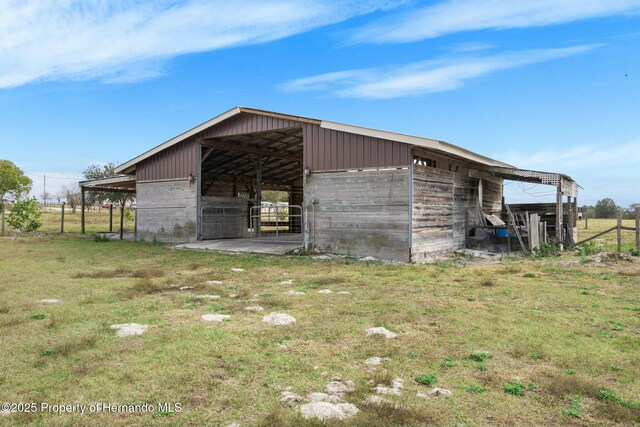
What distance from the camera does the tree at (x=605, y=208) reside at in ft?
227

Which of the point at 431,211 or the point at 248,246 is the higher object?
the point at 431,211

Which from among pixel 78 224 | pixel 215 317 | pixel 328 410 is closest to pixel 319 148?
pixel 215 317

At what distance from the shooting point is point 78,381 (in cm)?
362

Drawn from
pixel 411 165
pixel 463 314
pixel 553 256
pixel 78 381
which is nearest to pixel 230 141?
pixel 411 165

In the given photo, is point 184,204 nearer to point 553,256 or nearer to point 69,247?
point 69,247

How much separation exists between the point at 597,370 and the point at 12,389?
17.3 feet

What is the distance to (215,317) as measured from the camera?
577 cm

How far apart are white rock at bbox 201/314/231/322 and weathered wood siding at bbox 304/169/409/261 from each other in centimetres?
789

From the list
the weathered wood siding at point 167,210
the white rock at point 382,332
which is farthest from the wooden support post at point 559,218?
the weathered wood siding at point 167,210

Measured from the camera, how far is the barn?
12.9 metres

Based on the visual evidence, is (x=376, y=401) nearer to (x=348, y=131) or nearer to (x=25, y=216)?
(x=348, y=131)

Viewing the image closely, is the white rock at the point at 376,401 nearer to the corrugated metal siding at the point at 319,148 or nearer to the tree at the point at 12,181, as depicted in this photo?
the corrugated metal siding at the point at 319,148

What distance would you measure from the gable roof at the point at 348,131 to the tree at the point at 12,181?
41.8m

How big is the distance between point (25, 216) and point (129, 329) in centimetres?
2264
